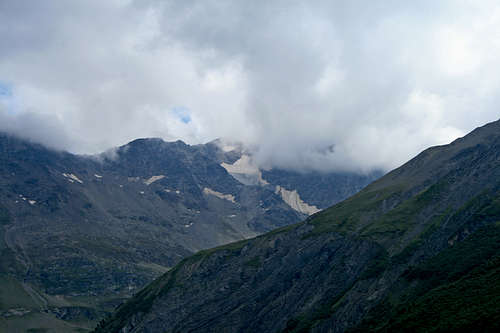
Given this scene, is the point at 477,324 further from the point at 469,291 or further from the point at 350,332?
the point at 350,332

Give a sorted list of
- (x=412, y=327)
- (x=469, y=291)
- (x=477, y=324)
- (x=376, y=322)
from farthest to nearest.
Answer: (x=376, y=322), (x=469, y=291), (x=412, y=327), (x=477, y=324)

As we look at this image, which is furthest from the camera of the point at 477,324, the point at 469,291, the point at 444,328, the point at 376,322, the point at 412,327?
the point at 376,322

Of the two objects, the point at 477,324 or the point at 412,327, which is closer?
the point at 477,324

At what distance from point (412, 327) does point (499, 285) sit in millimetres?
29172

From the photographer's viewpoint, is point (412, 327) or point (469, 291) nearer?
point (412, 327)

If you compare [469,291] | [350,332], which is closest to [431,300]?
[469,291]

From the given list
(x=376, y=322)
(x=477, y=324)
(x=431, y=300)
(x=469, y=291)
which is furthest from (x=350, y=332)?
(x=477, y=324)

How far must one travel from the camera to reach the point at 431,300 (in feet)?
563

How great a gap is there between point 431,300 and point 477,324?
4121cm

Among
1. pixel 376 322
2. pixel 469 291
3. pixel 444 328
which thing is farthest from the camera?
pixel 376 322

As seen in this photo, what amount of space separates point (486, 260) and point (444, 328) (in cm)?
6494

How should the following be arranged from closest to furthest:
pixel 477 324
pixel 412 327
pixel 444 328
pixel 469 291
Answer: pixel 477 324, pixel 444 328, pixel 412 327, pixel 469 291

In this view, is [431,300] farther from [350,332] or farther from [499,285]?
[350,332]

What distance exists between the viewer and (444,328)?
13925 cm
